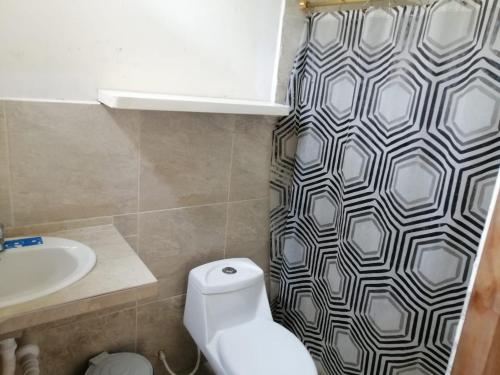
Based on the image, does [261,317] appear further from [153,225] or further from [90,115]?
[90,115]

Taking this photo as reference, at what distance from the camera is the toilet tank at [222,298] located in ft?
4.88

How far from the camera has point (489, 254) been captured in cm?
38

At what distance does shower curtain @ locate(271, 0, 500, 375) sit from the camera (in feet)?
3.59

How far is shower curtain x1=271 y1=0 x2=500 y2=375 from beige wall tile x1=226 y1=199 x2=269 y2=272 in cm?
6

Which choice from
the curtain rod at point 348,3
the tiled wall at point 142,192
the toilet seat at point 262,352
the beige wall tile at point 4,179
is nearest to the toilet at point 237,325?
the toilet seat at point 262,352

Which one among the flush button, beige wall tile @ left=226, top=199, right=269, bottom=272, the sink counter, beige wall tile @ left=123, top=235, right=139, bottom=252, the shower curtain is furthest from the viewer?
beige wall tile @ left=226, top=199, right=269, bottom=272

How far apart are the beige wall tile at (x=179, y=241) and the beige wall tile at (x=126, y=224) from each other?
0.03m

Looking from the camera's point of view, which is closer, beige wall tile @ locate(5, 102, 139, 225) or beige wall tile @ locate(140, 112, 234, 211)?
beige wall tile @ locate(5, 102, 139, 225)

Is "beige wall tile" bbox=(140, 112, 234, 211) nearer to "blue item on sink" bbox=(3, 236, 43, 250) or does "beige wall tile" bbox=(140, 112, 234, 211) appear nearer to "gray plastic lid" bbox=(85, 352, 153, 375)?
"blue item on sink" bbox=(3, 236, 43, 250)

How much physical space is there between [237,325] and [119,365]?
18.9 inches

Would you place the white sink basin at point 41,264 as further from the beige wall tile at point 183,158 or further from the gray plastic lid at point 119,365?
the gray plastic lid at point 119,365

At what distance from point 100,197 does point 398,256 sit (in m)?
1.09

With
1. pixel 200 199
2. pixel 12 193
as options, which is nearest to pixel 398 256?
pixel 200 199

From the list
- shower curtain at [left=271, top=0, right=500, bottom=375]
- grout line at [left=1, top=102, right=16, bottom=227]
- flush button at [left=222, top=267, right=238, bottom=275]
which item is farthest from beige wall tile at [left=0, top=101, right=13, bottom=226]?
shower curtain at [left=271, top=0, right=500, bottom=375]
